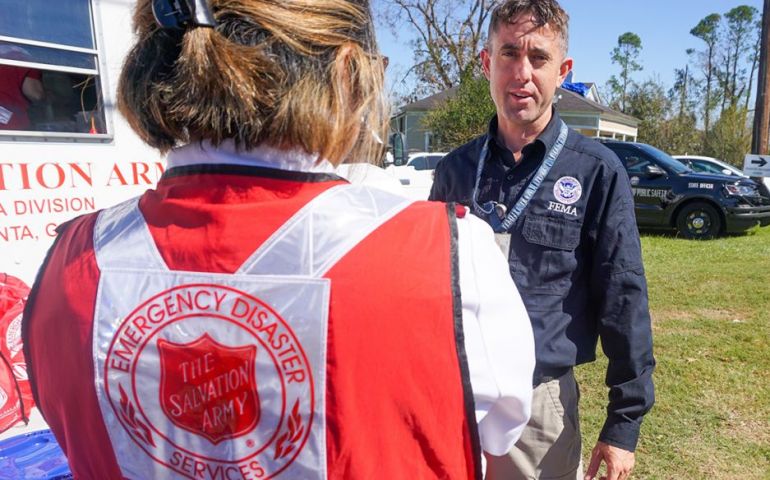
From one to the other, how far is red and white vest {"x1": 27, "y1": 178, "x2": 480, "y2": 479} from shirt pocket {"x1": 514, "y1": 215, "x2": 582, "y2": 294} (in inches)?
39.0

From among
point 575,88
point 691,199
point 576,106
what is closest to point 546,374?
point 691,199

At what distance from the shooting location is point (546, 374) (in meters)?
1.85

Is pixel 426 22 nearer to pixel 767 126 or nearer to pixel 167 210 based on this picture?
pixel 767 126

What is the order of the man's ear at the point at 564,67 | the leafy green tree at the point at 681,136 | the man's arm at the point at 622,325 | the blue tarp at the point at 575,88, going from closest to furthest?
the man's arm at the point at 622,325 → the man's ear at the point at 564,67 → the blue tarp at the point at 575,88 → the leafy green tree at the point at 681,136

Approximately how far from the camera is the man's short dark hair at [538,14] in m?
1.96

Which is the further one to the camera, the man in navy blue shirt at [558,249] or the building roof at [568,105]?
the building roof at [568,105]

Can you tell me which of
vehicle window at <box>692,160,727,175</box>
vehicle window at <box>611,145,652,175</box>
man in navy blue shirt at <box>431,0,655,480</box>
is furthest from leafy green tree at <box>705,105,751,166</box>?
man in navy blue shirt at <box>431,0,655,480</box>

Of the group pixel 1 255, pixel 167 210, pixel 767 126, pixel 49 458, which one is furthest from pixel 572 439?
pixel 767 126

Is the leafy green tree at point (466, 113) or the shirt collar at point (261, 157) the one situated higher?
the leafy green tree at point (466, 113)

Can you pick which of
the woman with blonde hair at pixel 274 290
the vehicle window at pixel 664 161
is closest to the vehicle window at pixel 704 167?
the vehicle window at pixel 664 161

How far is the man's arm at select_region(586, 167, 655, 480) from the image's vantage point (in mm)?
1788

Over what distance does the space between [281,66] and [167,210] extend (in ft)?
1.03

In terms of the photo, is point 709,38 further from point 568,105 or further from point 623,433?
point 623,433

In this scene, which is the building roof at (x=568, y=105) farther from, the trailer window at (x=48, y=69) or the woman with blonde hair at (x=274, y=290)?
the woman with blonde hair at (x=274, y=290)
